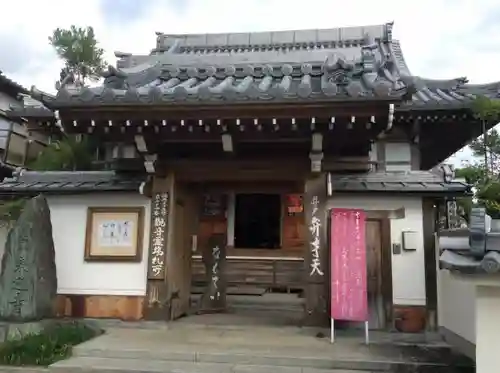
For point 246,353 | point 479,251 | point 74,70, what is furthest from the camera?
point 74,70

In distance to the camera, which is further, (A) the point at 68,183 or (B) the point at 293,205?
(B) the point at 293,205

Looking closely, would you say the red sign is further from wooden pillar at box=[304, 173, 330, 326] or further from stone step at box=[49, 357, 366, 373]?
stone step at box=[49, 357, 366, 373]

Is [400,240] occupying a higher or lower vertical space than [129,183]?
lower

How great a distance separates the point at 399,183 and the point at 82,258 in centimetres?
501

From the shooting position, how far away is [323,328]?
661cm

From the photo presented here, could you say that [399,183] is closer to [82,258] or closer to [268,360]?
[268,360]

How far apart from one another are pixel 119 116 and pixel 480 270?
450cm

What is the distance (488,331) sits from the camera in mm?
3764

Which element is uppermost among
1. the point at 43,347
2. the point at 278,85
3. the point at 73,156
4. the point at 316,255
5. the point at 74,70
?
the point at 74,70

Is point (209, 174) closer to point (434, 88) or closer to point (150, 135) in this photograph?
point (150, 135)

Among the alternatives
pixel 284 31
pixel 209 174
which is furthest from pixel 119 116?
pixel 284 31

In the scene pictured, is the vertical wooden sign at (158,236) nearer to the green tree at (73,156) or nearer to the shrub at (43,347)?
the shrub at (43,347)

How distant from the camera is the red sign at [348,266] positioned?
608 centimetres

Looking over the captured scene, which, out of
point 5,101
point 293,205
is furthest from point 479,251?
point 5,101
